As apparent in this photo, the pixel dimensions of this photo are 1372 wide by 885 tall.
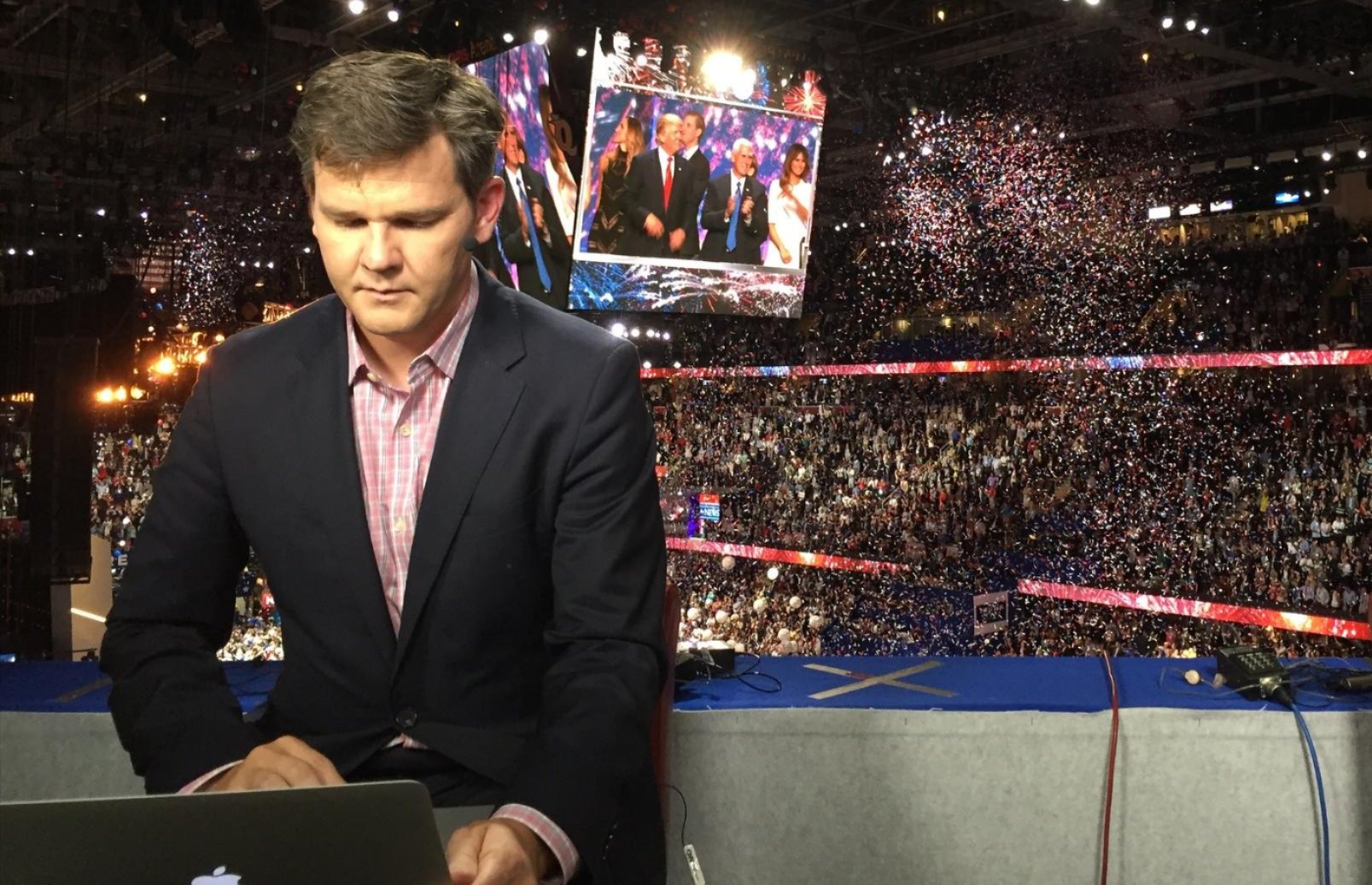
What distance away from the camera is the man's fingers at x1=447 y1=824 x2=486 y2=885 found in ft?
2.46

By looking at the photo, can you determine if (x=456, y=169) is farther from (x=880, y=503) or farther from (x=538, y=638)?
(x=880, y=503)

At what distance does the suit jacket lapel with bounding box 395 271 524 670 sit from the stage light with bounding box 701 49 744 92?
146 inches

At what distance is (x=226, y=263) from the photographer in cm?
679

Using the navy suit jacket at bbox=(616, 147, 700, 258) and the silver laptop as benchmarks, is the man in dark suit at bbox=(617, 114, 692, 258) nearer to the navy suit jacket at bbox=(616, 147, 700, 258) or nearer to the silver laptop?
the navy suit jacket at bbox=(616, 147, 700, 258)

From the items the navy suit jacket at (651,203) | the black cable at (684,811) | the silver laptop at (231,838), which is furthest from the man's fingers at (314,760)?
the navy suit jacket at (651,203)

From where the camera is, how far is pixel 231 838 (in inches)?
24.8

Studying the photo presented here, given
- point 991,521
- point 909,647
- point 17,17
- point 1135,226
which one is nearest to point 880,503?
point 991,521

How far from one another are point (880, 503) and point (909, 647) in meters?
1.83

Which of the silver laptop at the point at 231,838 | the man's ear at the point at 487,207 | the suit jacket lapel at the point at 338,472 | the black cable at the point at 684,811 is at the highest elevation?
the man's ear at the point at 487,207

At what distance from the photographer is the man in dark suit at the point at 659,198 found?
14.2 feet

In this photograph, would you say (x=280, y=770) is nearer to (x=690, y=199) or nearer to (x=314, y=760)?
(x=314, y=760)

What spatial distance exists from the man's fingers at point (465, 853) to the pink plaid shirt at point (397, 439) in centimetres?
29

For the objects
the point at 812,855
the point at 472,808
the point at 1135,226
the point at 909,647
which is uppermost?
the point at 1135,226

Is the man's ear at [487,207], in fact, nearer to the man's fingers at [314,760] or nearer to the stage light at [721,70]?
the man's fingers at [314,760]
